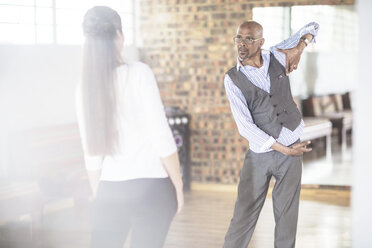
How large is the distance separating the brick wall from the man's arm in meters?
3.00

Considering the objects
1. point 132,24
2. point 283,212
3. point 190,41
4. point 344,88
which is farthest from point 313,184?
point 344,88

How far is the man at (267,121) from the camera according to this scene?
10.6ft

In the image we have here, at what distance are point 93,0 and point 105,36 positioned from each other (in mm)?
4515

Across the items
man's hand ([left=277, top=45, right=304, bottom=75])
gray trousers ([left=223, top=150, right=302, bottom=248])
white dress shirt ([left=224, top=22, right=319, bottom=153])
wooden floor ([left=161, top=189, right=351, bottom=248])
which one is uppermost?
man's hand ([left=277, top=45, right=304, bottom=75])

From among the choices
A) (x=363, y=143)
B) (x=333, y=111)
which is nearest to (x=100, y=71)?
(x=363, y=143)

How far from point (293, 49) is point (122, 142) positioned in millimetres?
1542

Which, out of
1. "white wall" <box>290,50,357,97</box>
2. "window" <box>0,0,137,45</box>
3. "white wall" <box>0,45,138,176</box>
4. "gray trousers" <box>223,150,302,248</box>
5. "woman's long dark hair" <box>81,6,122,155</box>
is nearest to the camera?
"woman's long dark hair" <box>81,6,122,155</box>

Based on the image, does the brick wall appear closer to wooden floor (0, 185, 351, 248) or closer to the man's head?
wooden floor (0, 185, 351, 248)

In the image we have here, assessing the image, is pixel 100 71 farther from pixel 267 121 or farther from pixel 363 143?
pixel 267 121

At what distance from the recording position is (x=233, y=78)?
3.26m

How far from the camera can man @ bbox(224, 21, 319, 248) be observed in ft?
10.6

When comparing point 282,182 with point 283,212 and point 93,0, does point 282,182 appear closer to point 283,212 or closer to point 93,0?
point 283,212

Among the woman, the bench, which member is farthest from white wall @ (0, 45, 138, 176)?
the bench

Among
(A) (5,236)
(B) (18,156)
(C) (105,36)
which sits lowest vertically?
(A) (5,236)
